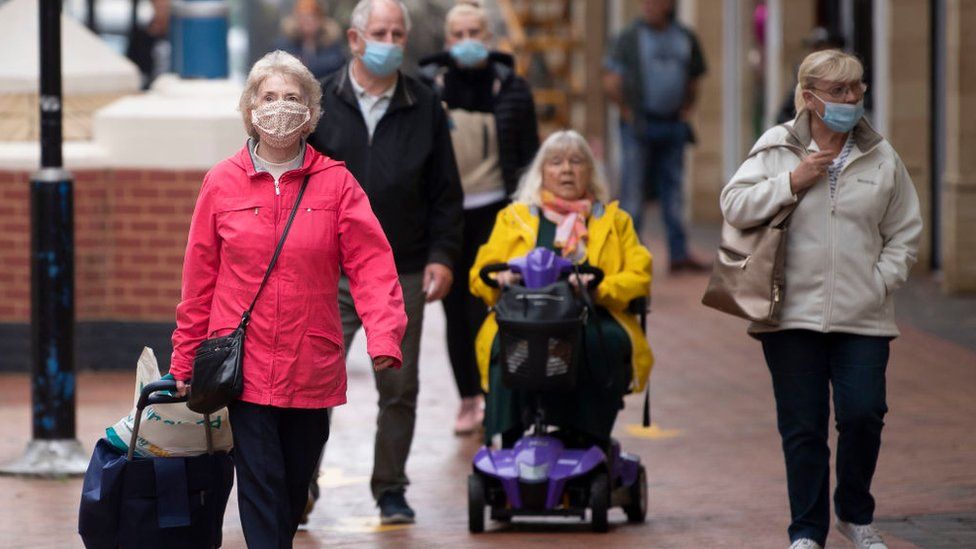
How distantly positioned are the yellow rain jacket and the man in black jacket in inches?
6.9

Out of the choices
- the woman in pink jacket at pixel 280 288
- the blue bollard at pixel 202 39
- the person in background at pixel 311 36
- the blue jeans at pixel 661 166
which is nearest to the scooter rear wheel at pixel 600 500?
the woman in pink jacket at pixel 280 288

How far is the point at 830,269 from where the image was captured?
20.6 feet

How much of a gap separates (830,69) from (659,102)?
916 cm

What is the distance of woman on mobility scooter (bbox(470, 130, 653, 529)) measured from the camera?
23.5ft

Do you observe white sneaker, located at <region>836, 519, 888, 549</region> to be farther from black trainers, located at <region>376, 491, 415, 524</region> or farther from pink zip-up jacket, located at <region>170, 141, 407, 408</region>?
pink zip-up jacket, located at <region>170, 141, 407, 408</region>

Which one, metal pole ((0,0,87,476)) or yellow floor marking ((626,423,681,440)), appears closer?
metal pole ((0,0,87,476))

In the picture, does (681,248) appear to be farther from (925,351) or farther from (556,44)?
(556,44)

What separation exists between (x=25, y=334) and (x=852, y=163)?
5840mm

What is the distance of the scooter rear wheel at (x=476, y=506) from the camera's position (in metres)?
7.12

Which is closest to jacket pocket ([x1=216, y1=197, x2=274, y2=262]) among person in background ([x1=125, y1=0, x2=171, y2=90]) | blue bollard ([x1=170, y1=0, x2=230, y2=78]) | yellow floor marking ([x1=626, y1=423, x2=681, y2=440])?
yellow floor marking ([x1=626, y1=423, x2=681, y2=440])

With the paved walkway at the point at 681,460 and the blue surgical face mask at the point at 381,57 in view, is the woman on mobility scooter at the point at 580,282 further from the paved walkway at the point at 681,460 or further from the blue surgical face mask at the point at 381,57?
the blue surgical face mask at the point at 381,57

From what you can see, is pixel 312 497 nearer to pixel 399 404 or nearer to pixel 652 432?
pixel 399 404

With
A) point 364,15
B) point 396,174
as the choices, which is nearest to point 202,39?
point 364,15

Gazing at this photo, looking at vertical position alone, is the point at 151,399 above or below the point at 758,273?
below
